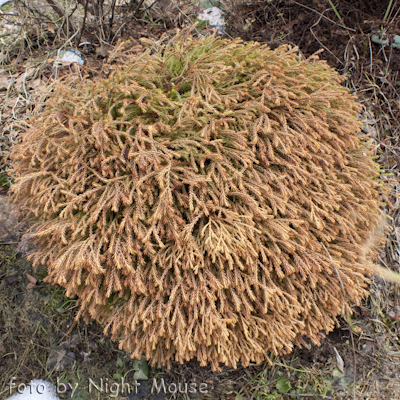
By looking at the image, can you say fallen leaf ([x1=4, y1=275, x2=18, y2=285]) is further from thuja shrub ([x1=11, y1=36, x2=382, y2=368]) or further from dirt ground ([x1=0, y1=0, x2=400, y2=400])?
thuja shrub ([x1=11, y1=36, x2=382, y2=368])

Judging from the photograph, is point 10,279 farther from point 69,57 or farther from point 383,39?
point 383,39

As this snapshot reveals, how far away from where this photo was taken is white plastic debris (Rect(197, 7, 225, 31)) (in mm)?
3675

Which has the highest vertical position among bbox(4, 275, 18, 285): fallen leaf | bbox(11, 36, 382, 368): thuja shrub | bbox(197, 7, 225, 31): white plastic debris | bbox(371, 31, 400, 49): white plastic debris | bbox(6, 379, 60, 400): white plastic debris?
bbox(371, 31, 400, 49): white plastic debris

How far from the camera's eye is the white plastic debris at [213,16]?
3.68m

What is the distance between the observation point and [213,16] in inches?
148

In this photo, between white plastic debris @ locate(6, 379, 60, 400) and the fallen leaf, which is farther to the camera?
the fallen leaf

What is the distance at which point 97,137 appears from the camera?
5.93 feet

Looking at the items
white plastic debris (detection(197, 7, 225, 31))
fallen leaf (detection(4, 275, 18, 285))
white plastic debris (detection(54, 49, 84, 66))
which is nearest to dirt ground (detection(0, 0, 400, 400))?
fallen leaf (detection(4, 275, 18, 285))

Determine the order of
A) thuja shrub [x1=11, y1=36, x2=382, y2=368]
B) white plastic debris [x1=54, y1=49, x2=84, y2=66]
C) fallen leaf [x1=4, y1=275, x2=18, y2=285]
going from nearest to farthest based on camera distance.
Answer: thuja shrub [x1=11, y1=36, x2=382, y2=368]
fallen leaf [x1=4, y1=275, x2=18, y2=285]
white plastic debris [x1=54, y1=49, x2=84, y2=66]

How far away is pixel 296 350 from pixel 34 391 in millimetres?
2052

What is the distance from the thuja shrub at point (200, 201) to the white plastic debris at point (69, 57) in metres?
→ 1.34

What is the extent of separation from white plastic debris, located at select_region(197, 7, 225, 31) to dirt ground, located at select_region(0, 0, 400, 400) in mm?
530

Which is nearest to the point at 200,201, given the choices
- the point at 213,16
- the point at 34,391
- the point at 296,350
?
the point at 296,350

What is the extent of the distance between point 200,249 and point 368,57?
258 cm
